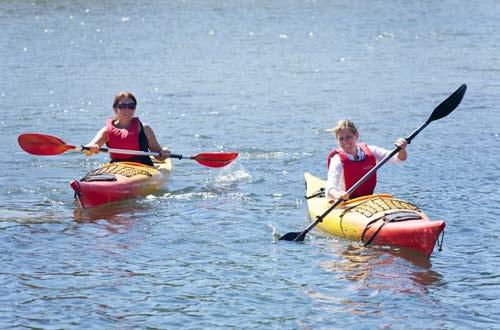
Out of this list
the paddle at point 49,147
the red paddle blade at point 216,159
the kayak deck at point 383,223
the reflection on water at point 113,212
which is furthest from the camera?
the red paddle blade at point 216,159

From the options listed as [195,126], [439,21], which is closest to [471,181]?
[195,126]

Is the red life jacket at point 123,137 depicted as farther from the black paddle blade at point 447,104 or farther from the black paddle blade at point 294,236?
the black paddle blade at point 447,104

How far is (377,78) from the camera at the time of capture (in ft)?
69.3

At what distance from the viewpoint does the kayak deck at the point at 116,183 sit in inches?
416

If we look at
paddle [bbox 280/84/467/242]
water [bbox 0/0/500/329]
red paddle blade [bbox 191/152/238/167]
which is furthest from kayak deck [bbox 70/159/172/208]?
paddle [bbox 280/84/467/242]

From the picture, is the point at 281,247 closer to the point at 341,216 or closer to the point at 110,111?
the point at 341,216

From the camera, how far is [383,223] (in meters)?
8.95

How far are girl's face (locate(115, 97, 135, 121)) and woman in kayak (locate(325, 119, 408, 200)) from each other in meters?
2.58

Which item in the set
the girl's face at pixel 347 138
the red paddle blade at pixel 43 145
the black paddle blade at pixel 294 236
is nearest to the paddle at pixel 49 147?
the red paddle blade at pixel 43 145

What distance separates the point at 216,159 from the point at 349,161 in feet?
9.46

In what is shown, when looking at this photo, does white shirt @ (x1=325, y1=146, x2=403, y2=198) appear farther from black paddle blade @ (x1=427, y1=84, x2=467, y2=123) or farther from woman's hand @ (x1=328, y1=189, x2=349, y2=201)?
black paddle blade @ (x1=427, y1=84, x2=467, y2=123)

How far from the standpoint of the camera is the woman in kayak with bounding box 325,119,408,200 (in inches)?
371

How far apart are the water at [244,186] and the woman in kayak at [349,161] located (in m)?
0.52

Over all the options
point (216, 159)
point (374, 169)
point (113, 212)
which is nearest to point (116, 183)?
point (113, 212)
